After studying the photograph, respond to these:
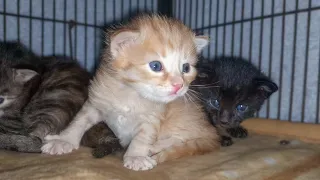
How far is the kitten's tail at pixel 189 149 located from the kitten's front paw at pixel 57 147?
0.36m

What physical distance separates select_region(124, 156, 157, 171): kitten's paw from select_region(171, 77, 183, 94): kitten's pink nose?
29 cm

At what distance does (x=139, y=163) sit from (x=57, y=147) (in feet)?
1.23

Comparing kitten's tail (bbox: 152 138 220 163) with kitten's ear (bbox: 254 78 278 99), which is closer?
kitten's tail (bbox: 152 138 220 163)

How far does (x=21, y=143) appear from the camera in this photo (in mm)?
1552

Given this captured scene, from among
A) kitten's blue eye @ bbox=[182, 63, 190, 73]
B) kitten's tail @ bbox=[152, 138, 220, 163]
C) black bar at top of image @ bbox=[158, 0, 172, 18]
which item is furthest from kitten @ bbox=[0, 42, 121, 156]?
black bar at top of image @ bbox=[158, 0, 172, 18]

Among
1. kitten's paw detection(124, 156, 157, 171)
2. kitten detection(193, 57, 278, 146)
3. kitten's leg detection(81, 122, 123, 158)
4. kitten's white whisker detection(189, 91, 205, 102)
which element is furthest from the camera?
kitten detection(193, 57, 278, 146)

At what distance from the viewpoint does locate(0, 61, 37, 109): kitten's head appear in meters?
1.71

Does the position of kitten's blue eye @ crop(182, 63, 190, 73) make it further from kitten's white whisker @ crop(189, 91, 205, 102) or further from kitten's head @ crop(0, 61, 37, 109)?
kitten's head @ crop(0, 61, 37, 109)

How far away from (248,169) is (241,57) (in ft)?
3.99

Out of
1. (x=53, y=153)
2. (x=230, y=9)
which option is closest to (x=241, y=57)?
(x=230, y=9)

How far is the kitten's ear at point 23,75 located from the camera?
A: 172 centimetres

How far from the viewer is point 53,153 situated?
1.46 metres

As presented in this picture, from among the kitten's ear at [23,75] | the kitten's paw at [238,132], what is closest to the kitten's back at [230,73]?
the kitten's paw at [238,132]

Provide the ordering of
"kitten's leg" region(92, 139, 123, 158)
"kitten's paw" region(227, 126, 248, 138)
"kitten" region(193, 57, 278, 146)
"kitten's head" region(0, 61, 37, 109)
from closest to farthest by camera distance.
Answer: "kitten's leg" region(92, 139, 123, 158), "kitten's head" region(0, 61, 37, 109), "kitten" region(193, 57, 278, 146), "kitten's paw" region(227, 126, 248, 138)
